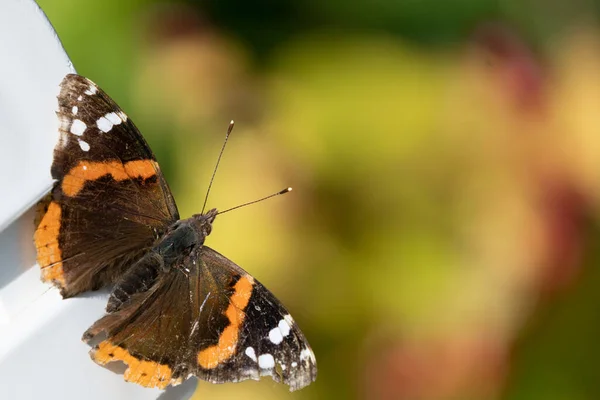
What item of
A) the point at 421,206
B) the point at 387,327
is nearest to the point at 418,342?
the point at 387,327

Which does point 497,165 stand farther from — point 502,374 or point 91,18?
point 91,18

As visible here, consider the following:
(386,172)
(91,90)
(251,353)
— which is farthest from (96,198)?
(386,172)

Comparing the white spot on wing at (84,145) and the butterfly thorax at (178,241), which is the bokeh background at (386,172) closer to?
the butterfly thorax at (178,241)

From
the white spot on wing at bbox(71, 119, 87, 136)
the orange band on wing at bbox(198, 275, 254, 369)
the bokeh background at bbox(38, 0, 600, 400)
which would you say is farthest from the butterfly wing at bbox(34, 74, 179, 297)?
the bokeh background at bbox(38, 0, 600, 400)

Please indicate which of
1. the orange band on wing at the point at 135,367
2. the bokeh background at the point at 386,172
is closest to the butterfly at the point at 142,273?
the orange band on wing at the point at 135,367

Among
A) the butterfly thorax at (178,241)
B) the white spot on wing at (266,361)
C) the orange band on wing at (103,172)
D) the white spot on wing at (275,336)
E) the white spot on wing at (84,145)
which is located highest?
the white spot on wing at (84,145)

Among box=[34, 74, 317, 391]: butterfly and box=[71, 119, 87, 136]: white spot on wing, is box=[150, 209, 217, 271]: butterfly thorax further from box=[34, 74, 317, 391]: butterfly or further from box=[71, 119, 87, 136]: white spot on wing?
box=[71, 119, 87, 136]: white spot on wing

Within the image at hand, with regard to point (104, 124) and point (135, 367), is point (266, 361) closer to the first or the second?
point (135, 367)
